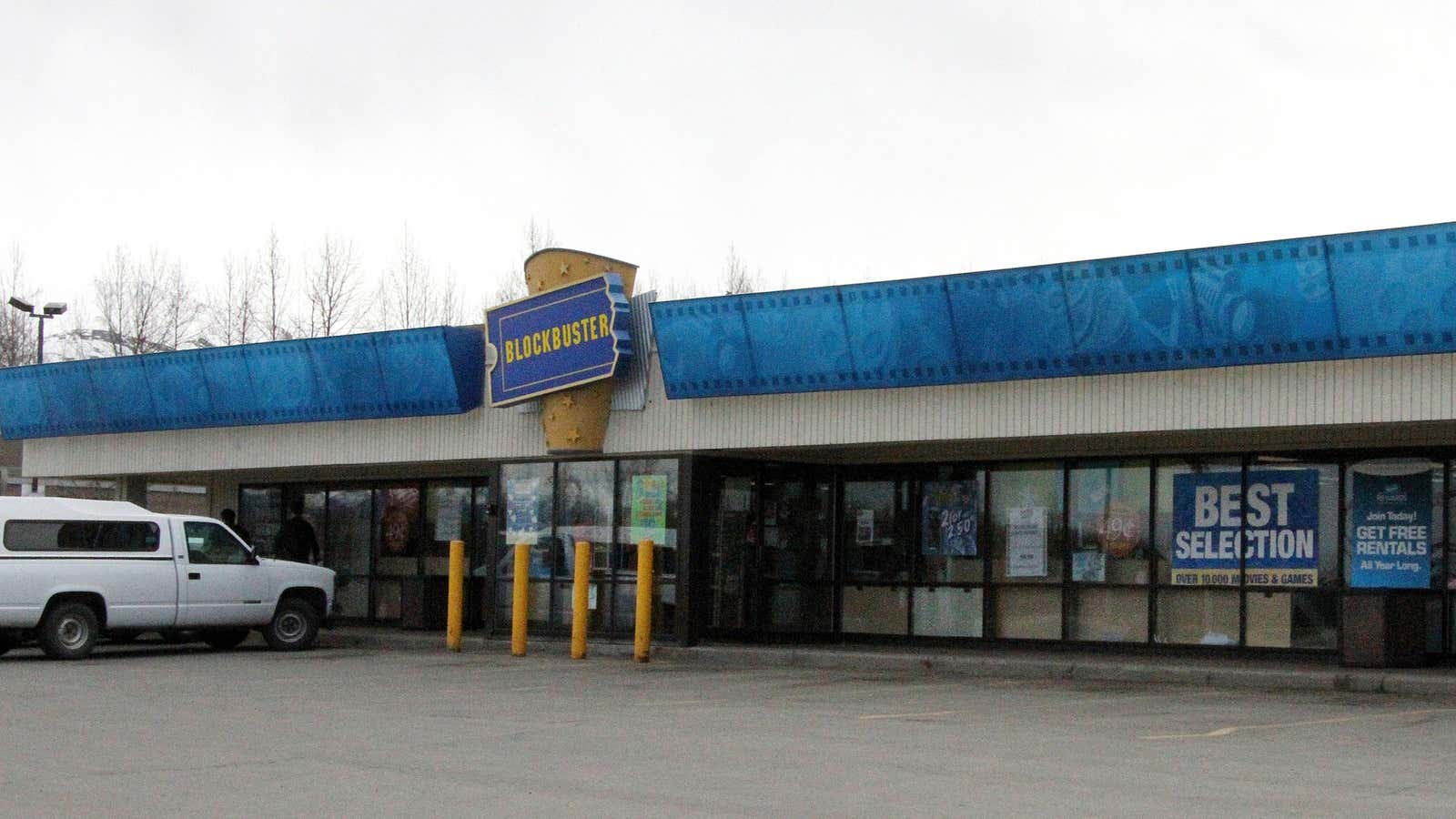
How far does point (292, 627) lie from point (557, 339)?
540 centimetres

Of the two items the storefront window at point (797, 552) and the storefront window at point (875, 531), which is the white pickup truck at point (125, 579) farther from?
the storefront window at point (875, 531)

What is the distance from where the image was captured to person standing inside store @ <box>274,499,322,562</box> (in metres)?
27.6

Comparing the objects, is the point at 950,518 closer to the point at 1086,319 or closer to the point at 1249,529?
the point at 1249,529

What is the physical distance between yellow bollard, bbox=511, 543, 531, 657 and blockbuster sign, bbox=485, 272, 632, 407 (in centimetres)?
229

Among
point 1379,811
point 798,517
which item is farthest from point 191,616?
point 1379,811

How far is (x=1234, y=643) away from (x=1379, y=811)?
39.3 ft

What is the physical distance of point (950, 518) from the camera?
75.6 feet

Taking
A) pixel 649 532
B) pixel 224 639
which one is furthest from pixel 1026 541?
pixel 224 639

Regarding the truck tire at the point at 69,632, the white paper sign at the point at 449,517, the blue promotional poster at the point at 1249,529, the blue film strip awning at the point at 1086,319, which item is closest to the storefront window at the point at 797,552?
the blue film strip awning at the point at 1086,319

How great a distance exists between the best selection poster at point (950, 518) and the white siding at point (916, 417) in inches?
112

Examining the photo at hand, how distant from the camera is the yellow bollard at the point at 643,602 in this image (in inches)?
828

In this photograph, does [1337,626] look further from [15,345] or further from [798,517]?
[15,345]

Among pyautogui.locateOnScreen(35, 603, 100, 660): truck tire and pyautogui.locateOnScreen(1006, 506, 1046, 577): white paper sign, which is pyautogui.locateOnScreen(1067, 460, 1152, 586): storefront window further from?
pyautogui.locateOnScreen(35, 603, 100, 660): truck tire

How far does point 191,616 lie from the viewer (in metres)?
22.2
